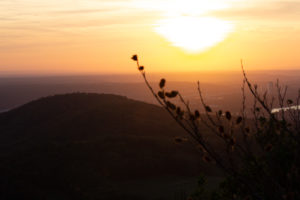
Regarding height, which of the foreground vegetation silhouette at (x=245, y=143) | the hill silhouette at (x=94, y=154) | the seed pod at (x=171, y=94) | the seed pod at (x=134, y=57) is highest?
the seed pod at (x=134, y=57)

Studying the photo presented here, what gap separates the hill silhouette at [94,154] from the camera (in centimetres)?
3512

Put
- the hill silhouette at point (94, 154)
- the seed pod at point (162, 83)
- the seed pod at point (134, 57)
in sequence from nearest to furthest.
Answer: the seed pod at point (134, 57)
the seed pod at point (162, 83)
the hill silhouette at point (94, 154)

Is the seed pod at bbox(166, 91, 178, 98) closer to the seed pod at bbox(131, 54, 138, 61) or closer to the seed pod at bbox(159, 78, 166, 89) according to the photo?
the seed pod at bbox(159, 78, 166, 89)

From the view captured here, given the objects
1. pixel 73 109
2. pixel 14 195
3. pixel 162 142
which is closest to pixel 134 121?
pixel 162 142

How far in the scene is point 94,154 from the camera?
148 ft

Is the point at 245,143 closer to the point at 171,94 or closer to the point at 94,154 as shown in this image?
the point at 171,94

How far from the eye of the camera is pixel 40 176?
123 ft

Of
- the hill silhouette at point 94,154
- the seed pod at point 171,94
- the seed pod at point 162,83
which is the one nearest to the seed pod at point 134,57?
the seed pod at point 162,83

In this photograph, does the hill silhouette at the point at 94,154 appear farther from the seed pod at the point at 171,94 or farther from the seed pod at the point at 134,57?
the seed pod at the point at 134,57

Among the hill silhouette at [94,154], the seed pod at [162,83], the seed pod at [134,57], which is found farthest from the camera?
the hill silhouette at [94,154]

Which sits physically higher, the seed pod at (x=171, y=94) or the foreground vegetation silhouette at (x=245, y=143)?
the seed pod at (x=171, y=94)

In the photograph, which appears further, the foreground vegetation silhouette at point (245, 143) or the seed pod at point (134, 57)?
the foreground vegetation silhouette at point (245, 143)

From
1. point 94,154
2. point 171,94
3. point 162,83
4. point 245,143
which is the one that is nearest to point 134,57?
point 162,83

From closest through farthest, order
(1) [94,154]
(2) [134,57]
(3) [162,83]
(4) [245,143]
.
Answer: (2) [134,57]
(3) [162,83]
(4) [245,143]
(1) [94,154]
